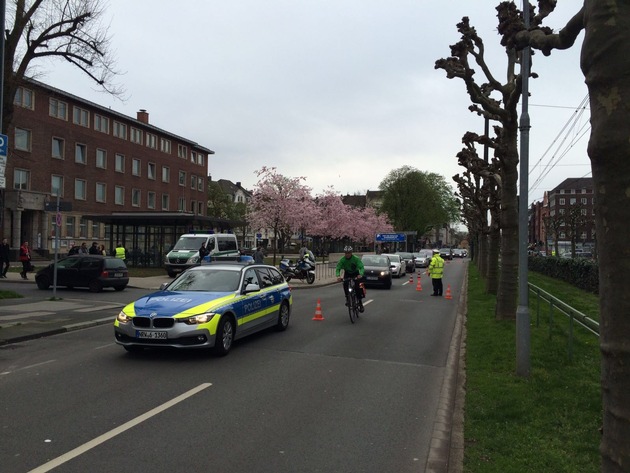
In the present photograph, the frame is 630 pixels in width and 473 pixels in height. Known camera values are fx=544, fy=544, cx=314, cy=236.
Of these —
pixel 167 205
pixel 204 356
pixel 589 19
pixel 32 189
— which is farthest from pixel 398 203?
pixel 589 19

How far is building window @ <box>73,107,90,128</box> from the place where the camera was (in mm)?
47875

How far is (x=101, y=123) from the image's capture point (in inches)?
2019

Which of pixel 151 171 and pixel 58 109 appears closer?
pixel 58 109

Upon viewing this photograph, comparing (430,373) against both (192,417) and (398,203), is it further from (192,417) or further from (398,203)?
(398,203)

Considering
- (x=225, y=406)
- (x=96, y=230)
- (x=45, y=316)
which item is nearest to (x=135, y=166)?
(x=96, y=230)

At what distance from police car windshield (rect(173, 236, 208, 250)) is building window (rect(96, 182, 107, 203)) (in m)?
25.0

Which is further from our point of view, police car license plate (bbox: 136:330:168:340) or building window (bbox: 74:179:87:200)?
building window (bbox: 74:179:87:200)

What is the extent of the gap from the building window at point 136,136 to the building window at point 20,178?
47.5 feet

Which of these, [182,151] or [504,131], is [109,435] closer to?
[504,131]

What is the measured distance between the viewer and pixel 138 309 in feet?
28.0

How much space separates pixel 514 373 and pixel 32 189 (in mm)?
43905

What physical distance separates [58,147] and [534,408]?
48.0 m

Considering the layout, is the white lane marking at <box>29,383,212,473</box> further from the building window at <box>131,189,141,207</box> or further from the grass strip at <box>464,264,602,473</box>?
the building window at <box>131,189,141,207</box>

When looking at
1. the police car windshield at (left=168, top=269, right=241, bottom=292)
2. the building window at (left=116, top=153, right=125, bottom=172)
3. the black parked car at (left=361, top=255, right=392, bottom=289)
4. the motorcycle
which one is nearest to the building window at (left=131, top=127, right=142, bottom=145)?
the building window at (left=116, top=153, right=125, bottom=172)
